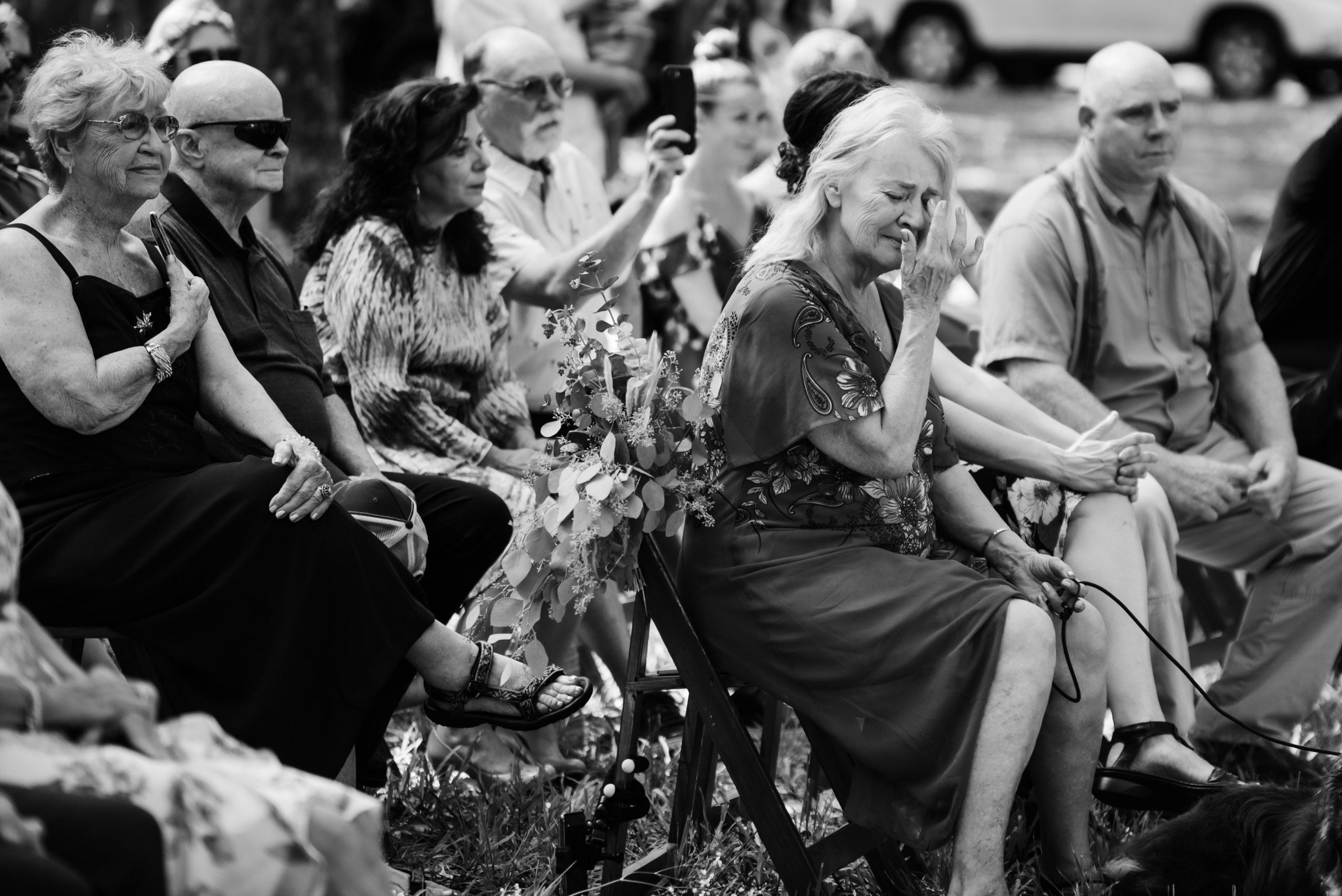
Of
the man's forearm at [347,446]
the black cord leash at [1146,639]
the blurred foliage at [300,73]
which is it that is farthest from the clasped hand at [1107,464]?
the blurred foliage at [300,73]

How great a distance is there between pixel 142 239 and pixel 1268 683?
3.18 meters

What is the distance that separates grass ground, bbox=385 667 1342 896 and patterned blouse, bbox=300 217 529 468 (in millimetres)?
825

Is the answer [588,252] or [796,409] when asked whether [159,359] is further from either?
[588,252]

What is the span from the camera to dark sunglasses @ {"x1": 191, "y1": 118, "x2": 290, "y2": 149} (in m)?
3.66

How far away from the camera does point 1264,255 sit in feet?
16.8

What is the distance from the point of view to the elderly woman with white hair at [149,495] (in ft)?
10.0

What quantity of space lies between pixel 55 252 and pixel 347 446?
3.11 feet

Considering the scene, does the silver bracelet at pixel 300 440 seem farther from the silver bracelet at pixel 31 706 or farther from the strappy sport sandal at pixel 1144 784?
the strappy sport sandal at pixel 1144 784

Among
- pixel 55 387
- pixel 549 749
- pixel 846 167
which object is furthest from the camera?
pixel 549 749

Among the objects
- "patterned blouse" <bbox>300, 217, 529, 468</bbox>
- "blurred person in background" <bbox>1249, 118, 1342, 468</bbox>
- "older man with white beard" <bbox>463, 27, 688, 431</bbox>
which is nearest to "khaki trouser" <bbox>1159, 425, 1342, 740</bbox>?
"blurred person in background" <bbox>1249, 118, 1342, 468</bbox>

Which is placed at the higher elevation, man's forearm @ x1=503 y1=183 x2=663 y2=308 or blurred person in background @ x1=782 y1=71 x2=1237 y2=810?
man's forearm @ x1=503 y1=183 x2=663 y2=308

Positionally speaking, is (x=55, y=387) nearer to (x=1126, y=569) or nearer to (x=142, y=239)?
(x=142, y=239)

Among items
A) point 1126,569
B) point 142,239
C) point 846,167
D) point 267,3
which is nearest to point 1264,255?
point 1126,569

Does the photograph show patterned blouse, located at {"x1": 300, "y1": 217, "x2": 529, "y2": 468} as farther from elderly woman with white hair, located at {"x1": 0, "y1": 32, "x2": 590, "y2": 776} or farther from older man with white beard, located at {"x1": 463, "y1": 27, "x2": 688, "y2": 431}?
elderly woman with white hair, located at {"x1": 0, "y1": 32, "x2": 590, "y2": 776}
